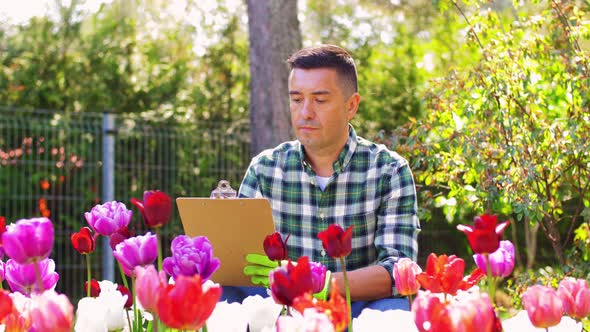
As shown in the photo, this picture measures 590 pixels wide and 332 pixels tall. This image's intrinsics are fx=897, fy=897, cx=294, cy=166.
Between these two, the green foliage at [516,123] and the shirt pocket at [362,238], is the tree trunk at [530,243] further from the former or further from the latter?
the shirt pocket at [362,238]

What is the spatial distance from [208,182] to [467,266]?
6.22 feet

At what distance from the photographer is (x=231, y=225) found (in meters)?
2.13

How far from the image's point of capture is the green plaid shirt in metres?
2.78

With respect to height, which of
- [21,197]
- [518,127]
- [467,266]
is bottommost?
[467,266]

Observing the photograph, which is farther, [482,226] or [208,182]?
[208,182]

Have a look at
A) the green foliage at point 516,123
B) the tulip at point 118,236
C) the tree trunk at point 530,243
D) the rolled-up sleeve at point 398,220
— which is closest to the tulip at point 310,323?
the tulip at point 118,236

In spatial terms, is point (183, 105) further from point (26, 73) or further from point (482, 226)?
point (482, 226)

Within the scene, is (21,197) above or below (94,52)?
below

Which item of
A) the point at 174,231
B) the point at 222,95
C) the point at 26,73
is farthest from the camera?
the point at 222,95

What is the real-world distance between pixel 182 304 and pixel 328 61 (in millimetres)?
1941

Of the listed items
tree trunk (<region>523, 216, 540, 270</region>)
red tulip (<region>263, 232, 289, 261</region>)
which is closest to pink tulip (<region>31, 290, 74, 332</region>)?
red tulip (<region>263, 232, 289, 261</region>)

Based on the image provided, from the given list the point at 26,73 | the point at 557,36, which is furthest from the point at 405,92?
the point at 557,36

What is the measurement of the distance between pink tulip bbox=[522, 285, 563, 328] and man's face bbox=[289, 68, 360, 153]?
5.30 feet

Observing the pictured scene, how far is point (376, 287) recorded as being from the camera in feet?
Result: 8.08
